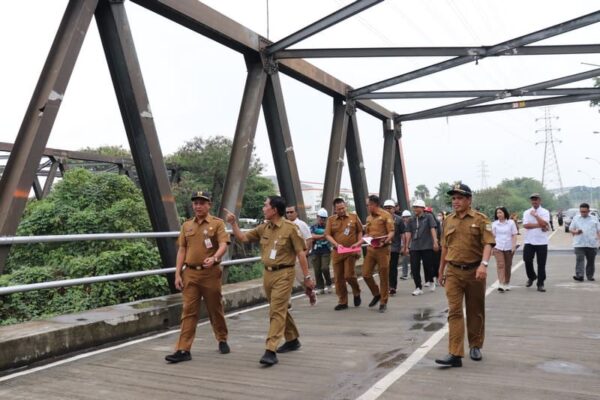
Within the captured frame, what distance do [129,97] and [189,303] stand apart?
10.9ft

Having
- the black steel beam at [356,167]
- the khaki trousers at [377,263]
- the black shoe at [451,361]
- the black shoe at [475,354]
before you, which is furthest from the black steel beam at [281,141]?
the black shoe at [451,361]

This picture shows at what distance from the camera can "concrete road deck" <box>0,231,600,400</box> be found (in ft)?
12.8

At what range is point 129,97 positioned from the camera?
7.06 meters

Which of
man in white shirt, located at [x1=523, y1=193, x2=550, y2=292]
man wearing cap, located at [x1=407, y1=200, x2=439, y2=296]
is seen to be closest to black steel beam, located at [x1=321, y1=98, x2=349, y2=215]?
man wearing cap, located at [x1=407, y1=200, x2=439, y2=296]

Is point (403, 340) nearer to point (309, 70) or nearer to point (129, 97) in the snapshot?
point (129, 97)

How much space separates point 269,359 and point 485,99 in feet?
35.6

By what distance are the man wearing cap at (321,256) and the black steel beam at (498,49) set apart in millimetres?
3882

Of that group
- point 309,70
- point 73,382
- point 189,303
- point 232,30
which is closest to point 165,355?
point 189,303

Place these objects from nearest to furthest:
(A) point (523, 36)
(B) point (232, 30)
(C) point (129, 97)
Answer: (C) point (129, 97)
(B) point (232, 30)
(A) point (523, 36)

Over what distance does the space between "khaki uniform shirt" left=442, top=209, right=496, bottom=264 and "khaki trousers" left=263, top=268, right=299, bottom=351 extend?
59.3 inches

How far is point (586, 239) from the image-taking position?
10195 mm

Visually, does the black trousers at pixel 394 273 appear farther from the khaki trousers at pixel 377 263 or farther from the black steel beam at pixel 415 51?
the black steel beam at pixel 415 51

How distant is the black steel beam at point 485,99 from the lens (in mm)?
11227

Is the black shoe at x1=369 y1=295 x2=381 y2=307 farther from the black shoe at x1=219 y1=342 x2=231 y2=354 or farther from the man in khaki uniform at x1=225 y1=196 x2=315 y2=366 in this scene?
the black shoe at x1=219 y1=342 x2=231 y2=354
